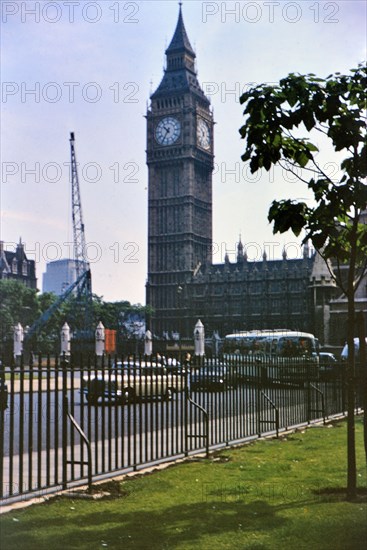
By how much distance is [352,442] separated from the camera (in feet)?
Result: 27.4

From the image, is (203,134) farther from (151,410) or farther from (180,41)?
(151,410)

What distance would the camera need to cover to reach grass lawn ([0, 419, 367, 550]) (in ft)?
20.5

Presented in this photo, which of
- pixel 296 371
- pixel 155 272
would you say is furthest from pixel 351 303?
pixel 155 272

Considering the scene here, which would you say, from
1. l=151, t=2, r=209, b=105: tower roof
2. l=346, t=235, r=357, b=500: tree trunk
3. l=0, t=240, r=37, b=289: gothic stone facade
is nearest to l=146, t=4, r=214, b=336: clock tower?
l=151, t=2, r=209, b=105: tower roof

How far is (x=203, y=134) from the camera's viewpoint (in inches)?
5271

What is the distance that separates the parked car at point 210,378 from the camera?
12.0 metres

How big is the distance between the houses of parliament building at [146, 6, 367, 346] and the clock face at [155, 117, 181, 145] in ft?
0.58

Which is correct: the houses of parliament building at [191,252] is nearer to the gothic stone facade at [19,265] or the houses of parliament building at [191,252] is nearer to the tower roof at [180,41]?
the tower roof at [180,41]

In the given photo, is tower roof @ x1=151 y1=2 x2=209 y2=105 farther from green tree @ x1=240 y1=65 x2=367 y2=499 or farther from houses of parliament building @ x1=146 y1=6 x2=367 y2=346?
green tree @ x1=240 y1=65 x2=367 y2=499

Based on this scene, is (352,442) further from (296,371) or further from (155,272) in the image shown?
(155,272)

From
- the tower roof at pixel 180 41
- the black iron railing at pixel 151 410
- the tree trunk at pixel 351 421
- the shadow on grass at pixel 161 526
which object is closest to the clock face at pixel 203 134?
the tower roof at pixel 180 41

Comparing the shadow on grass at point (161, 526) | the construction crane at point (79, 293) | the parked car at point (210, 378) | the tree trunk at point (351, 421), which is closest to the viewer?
the shadow on grass at point (161, 526)

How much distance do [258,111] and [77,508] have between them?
451 centimetres

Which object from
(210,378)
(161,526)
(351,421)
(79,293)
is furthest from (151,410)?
(79,293)
